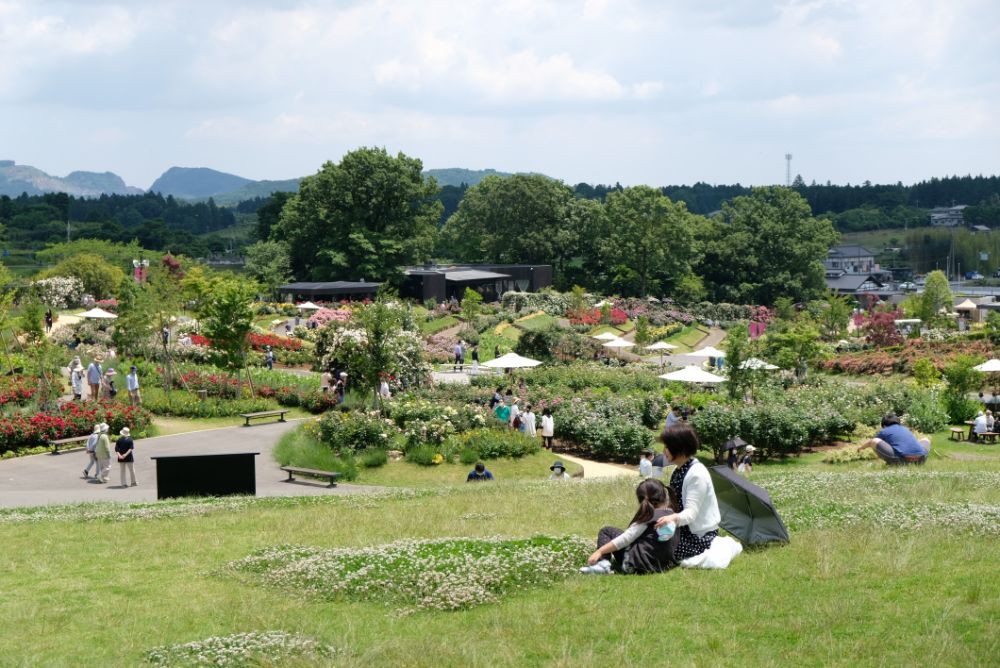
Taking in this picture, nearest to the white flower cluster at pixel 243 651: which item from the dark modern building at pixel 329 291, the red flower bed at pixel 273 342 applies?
the red flower bed at pixel 273 342

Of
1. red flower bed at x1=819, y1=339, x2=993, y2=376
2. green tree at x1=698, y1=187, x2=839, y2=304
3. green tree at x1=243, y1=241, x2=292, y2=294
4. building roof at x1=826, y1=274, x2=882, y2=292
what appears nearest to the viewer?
red flower bed at x1=819, y1=339, x2=993, y2=376

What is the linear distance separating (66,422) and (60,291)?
32577 mm

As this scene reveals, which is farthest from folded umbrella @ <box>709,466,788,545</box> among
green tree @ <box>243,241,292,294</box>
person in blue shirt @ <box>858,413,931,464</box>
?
green tree @ <box>243,241,292,294</box>

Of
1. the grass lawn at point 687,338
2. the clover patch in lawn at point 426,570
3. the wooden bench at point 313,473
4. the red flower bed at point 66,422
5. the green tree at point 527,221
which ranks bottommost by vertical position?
the grass lawn at point 687,338

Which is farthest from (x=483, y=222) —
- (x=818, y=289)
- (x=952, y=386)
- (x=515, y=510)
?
(x=515, y=510)

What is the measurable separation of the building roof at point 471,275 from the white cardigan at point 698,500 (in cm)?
6374

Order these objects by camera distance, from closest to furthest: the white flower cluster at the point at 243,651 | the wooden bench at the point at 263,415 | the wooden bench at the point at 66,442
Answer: the white flower cluster at the point at 243,651
the wooden bench at the point at 66,442
the wooden bench at the point at 263,415

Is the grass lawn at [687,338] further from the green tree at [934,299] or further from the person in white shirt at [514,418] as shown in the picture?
the person in white shirt at [514,418]

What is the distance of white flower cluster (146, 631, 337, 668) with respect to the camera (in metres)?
7.73

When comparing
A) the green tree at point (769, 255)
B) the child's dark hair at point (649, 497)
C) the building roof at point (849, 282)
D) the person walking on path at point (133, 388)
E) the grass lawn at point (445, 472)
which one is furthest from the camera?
the building roof at point (849, 282)

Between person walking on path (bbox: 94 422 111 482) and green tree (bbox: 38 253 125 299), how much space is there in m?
37.9

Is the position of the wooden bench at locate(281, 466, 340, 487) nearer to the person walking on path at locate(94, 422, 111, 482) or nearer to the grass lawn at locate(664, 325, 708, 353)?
the person walking on path at locate(94, 422, 111, 482)

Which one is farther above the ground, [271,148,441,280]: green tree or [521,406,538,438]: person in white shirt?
[271,148,441,280]: green tree

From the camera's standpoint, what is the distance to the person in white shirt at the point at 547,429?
2700 cm
